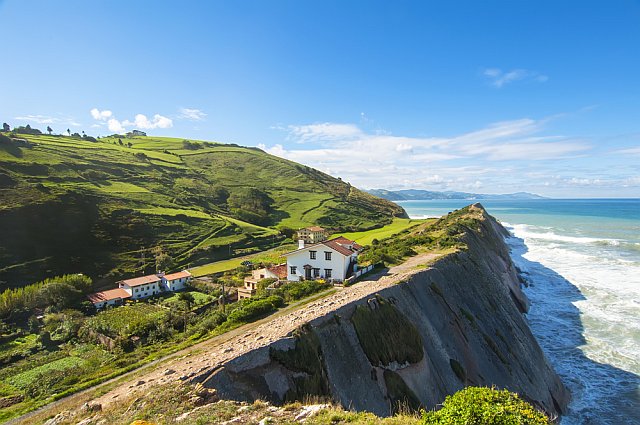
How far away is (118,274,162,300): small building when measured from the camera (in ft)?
151

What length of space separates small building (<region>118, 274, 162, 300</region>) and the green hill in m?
9.28

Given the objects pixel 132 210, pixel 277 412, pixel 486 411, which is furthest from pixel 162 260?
pixel 486 411

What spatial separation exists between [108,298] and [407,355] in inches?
1630

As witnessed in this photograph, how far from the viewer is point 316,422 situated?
962 cm

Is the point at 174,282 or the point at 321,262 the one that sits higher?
the point at 321,262

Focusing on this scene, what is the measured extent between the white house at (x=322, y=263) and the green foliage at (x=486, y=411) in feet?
77.4

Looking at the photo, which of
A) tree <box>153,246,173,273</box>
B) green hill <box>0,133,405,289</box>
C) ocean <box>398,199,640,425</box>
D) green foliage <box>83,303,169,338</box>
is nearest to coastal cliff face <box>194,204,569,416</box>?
ocean <box>398,199,640,425</box>

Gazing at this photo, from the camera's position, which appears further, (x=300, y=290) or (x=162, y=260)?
(x=162, y=260)

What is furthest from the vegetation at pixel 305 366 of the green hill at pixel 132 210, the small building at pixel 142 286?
the green hill at pixel 132 210

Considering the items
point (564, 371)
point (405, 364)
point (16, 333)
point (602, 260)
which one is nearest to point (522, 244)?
point (602, 260)

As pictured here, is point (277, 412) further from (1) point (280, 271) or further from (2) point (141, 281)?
(2) point (141, 281)

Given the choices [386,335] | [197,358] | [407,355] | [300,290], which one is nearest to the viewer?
[197,358]

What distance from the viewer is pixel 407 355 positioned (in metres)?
19.2

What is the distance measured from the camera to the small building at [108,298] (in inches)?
1660
